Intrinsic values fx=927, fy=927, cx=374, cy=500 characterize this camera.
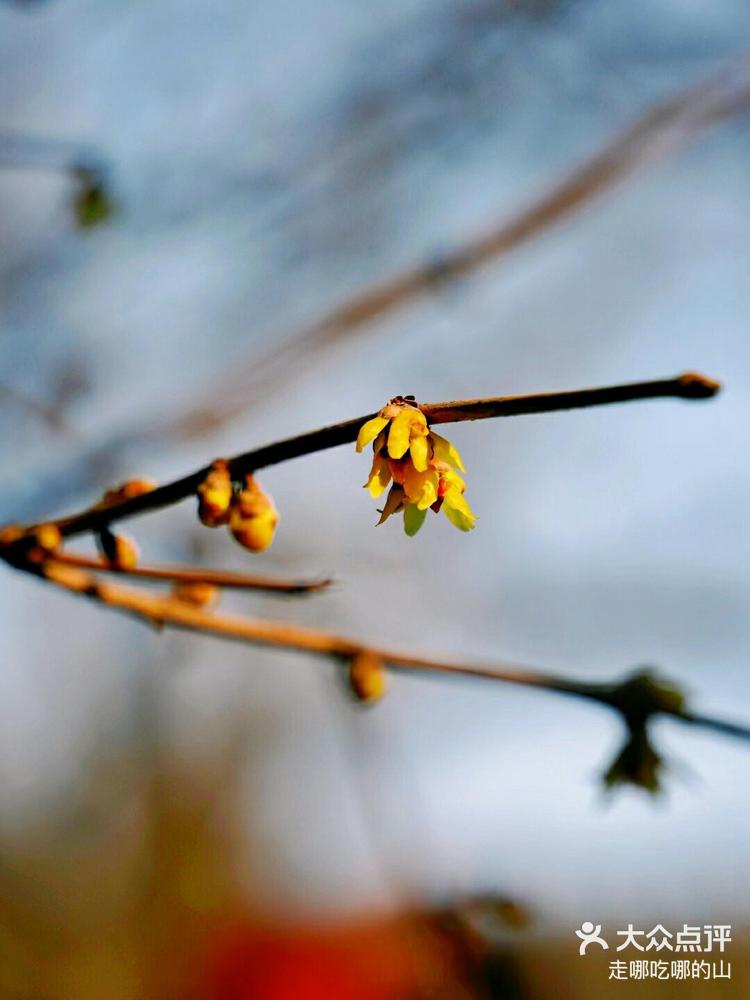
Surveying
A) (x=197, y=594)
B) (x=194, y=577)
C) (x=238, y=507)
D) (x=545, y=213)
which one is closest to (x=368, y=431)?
(x=238, y=507)

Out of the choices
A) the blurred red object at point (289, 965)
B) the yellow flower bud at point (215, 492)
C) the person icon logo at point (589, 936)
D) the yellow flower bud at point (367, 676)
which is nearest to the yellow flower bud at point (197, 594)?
the yellow flower bud at point (367, 676)

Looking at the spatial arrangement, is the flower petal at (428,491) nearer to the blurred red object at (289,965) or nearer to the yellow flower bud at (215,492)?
the yellow flower bud at (215,492)

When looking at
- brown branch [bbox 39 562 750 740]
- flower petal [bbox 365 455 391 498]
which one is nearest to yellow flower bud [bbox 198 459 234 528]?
flower petal [bbox 365 455 391 498]

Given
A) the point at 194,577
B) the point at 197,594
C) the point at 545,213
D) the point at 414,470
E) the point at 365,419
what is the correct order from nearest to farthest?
the point at 365,419
the point at 414,470
the point at 194,577
the point at 197,594
the point at 545,213

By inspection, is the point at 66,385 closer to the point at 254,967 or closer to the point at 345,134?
the point at 345,134

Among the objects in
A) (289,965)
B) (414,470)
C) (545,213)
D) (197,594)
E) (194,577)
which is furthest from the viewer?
(289,965)

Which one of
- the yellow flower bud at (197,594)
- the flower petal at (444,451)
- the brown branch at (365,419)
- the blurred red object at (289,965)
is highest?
the blurred red object at (289,965)

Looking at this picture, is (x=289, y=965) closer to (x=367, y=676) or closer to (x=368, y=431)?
(x=367, y=676)

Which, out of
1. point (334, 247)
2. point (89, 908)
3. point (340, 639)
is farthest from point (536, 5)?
point (89, 908)
